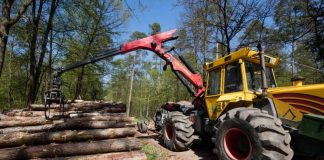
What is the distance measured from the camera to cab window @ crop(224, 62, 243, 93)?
721cm

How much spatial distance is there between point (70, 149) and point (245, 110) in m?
3.82

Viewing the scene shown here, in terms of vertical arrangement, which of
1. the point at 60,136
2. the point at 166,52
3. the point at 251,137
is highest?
the point at 166,52

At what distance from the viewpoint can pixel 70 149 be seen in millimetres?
5922

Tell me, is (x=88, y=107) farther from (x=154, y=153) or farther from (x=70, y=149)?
(x=70, y=149)

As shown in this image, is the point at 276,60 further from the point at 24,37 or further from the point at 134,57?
the point at 134,57

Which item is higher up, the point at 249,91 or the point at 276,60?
the point at 276,60

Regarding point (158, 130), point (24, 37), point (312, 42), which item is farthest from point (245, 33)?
point (24, 37)

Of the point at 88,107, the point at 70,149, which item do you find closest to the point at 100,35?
the point at 88,107

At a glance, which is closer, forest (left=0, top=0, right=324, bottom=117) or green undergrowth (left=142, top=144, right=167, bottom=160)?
green undergrowth (left=142, top=144, right=167, bottom=160)

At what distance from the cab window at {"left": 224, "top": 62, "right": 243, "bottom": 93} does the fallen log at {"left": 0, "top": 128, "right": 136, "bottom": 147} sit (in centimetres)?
282

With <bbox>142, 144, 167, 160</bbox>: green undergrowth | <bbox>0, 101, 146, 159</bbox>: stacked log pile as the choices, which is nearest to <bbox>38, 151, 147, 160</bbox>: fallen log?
<bbox>0, 101, 146, 159</bbox>: stacked log pile

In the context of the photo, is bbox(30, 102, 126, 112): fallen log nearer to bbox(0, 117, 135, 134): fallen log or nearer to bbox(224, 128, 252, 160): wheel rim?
bbox(0, 117, 135, 134): fallen log

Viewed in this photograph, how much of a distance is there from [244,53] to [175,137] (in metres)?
3.22

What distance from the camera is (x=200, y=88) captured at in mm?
9531
